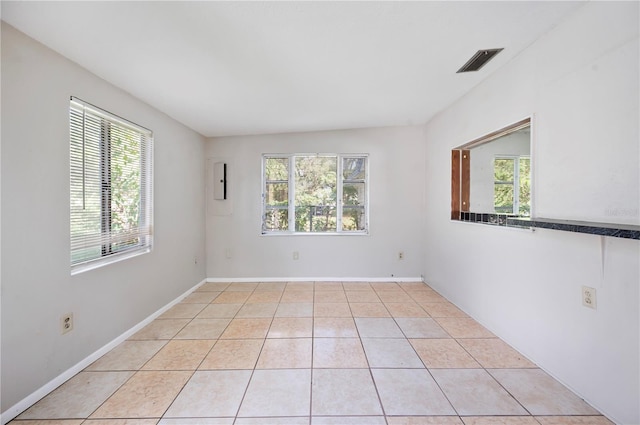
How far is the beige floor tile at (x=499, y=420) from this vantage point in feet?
4.56

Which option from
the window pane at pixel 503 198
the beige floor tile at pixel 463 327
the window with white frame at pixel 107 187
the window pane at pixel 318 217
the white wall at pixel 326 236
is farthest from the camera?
the window pane at pixel 318 217

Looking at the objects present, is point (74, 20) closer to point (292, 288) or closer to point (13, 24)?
point (13, 24)

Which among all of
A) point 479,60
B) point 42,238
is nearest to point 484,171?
point 479,60

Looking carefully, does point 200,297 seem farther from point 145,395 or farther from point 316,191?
point 316,191

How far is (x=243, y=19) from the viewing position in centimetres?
146

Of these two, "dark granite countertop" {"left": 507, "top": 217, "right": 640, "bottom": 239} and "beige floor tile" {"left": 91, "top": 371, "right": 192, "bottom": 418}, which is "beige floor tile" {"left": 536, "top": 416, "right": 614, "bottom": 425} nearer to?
"dark granite countertop" {"left": 507, "top": 217, "right": 640, "bottom": 239}

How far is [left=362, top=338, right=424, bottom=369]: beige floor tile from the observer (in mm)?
1892

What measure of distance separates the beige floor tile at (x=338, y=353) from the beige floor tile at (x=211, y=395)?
53 centimetres

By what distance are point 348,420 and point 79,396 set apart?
5.39 ft

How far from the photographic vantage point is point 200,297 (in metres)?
3.27

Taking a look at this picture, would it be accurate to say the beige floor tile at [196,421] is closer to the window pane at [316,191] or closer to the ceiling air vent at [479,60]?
the window pane at [316,191]

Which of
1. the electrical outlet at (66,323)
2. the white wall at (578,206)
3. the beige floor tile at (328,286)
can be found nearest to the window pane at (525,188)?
the white wall at (578,206)

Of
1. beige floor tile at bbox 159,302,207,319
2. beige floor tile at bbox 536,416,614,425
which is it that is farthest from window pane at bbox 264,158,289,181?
beige floor tile at bbox 536,416,614,425

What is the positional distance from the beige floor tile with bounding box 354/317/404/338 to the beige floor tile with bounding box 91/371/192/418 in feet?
4.75
